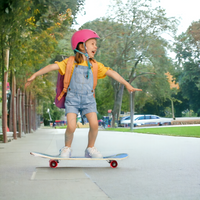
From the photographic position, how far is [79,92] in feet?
20.6

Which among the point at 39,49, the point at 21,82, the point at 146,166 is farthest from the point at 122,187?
the point at 21,82

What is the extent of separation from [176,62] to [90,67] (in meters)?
42.6

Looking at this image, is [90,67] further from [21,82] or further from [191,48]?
[191,48]

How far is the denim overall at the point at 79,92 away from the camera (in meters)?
6.29

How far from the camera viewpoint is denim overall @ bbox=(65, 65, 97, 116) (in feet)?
20.6

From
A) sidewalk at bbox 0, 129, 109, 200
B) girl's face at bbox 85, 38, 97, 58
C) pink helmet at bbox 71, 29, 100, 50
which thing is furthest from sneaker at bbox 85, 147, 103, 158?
pink helmet at bbox 71, 29, 100, 50

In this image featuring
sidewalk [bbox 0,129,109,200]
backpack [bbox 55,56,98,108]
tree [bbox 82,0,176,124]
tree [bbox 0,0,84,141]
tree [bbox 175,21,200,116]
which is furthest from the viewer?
tree [bbox 175,21,200,116]

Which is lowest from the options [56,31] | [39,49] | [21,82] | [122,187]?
[122,187]

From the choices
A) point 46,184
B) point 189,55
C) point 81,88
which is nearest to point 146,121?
point 189,55

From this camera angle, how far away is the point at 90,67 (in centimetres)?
641

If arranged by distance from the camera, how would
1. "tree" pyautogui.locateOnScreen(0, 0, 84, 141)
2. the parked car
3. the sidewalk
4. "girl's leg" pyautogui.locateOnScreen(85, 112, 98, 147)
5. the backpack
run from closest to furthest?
1. the sidewalk
2. the backpack
3. "girl's leg" pyautogui.locateOnScreen(85, 112, 98, 147)
4. "tree" pyautogui.locateOnScreen(0, 0, 84, 141)
5. the parked car

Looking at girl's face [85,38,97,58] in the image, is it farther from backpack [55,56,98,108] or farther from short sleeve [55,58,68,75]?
short sleeve [55,58,68,75]

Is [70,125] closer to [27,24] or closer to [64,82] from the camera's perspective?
[64,82]

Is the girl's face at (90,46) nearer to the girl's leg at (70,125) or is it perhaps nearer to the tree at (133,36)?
the girl's leg at (70,125)
